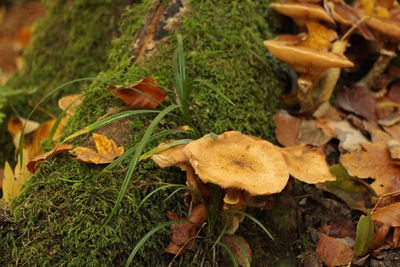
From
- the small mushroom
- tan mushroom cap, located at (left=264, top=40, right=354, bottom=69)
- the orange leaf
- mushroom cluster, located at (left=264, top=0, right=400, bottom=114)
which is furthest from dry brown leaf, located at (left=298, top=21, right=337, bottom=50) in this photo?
the orange leaf

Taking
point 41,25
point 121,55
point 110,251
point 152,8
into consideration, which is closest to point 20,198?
point 110,251

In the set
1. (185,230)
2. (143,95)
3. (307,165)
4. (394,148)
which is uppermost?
(143,95)

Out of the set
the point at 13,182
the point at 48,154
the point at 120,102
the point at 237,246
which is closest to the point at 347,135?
the point at 237,246

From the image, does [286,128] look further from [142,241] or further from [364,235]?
[142,241]

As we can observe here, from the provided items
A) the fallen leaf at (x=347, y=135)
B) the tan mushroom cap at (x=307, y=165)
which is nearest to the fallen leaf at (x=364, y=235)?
the tan mushroom cap at (x=307, y=165)

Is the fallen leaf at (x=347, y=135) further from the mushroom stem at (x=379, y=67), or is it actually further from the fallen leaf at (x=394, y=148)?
the mushroom stem at (x=379, y=67)

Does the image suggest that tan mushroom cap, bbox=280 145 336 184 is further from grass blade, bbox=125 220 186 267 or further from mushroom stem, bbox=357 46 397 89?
mushroom stem, bbox=357 46 397 89
